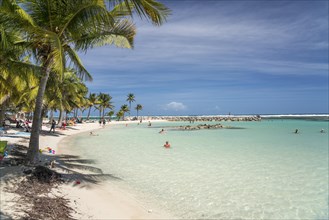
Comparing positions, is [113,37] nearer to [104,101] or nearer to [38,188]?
[38,188]

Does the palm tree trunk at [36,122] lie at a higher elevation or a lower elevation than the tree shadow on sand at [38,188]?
higher

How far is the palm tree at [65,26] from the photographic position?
7.45 m

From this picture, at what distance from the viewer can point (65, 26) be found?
27.9ft

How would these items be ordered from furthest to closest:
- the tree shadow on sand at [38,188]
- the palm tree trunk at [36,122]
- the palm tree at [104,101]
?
the palm tree at [104,101]
the palm tree trunk at [36,122]
the tree shadow on sand at [38,188]

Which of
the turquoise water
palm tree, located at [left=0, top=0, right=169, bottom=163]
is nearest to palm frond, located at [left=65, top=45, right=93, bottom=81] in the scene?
palm tree, located at [left=0, top=0, right=169, bottom=163]

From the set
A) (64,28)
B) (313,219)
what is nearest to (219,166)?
(313,219)

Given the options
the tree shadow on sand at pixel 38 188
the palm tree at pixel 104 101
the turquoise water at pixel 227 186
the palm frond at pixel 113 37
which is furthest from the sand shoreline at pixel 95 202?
the palm tree at pixel 104 101

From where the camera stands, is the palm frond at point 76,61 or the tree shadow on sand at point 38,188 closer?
the tree shadow on sand at point 38,188

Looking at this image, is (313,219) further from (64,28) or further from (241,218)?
(64,28)

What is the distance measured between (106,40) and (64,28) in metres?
2.16

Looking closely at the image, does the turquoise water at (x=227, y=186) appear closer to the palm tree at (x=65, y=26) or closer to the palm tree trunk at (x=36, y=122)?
the palm tree trunk at (x=36, y=122)

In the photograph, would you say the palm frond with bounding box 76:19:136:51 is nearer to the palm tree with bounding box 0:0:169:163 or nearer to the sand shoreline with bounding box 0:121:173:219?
the palm tree with bounding box 0:0:169:163

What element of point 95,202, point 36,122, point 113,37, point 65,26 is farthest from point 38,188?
point 113,37

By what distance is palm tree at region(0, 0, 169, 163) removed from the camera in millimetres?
7453
